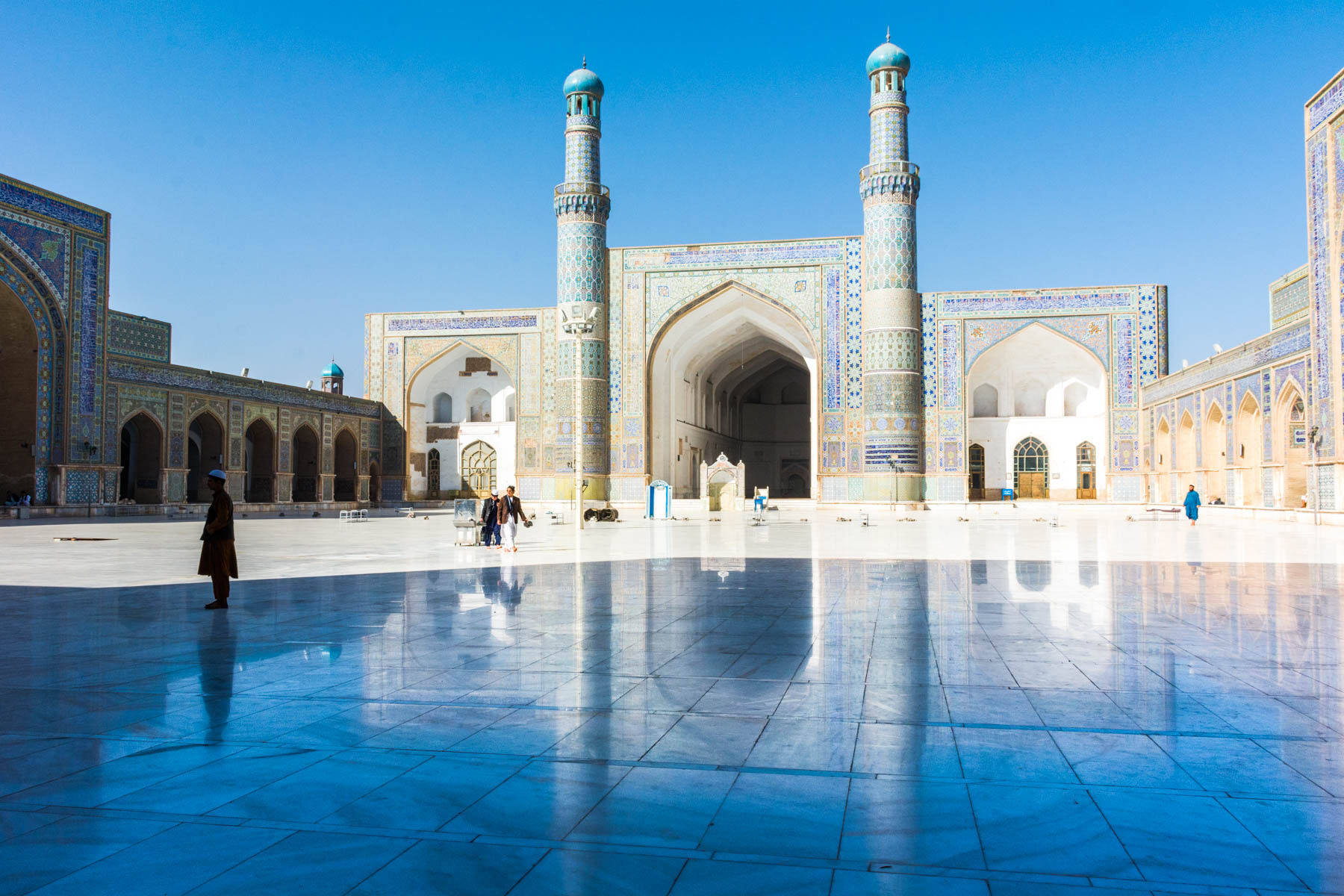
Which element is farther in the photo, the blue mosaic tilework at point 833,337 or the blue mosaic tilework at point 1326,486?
the blue mosaic tilework at point 833,337

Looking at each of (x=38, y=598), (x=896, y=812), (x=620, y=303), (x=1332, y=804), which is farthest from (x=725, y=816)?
(x=620, y=303)

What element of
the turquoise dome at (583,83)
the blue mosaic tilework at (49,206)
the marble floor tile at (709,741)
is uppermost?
the turquoise dome at (583,83)

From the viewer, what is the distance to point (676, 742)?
2701 mm

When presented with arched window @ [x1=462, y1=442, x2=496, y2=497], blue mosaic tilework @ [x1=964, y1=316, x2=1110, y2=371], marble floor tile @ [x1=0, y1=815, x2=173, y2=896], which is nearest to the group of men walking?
marble floor tile @ [x1=0, y1=815, x2=173, y2=896]

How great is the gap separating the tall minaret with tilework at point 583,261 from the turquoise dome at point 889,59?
6.68 metres

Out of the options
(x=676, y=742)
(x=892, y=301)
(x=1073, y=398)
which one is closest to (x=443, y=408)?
(x=892, y=301)

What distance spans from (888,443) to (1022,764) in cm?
2143

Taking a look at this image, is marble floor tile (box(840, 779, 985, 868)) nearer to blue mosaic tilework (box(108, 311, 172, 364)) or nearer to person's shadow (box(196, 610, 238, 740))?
person's shadow (box(196, 610, 238, 740))

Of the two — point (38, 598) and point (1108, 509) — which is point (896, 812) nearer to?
A: point (38, 598)

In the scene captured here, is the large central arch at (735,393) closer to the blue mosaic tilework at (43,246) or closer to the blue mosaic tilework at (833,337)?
the blue mosaic tilework at (833,337)

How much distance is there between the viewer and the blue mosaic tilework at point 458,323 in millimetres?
26391

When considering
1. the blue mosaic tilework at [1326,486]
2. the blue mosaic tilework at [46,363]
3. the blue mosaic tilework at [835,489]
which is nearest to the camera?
the blue mosaic tilework at [1326,486]

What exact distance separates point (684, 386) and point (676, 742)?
83.2 ft

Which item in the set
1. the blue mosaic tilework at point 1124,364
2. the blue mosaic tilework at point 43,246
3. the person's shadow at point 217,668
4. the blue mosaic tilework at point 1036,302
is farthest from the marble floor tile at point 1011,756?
the blue mosaic tilework at point 1124,364
